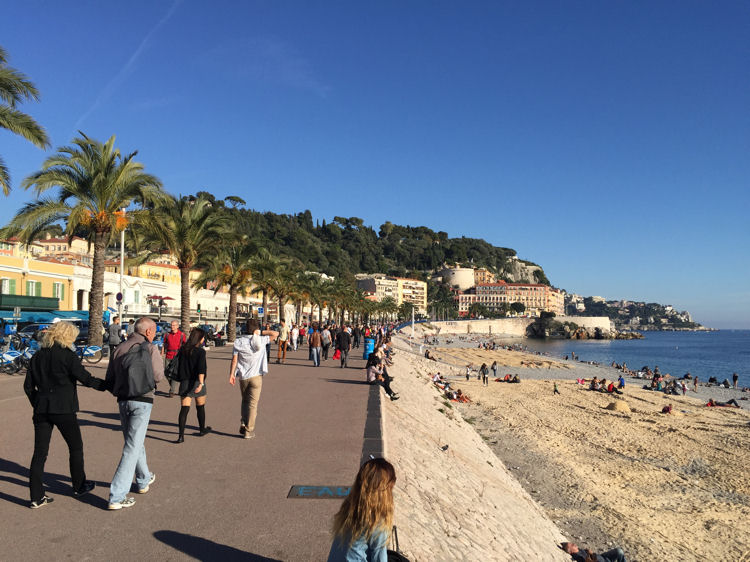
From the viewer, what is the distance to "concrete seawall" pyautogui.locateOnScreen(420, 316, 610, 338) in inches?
5605

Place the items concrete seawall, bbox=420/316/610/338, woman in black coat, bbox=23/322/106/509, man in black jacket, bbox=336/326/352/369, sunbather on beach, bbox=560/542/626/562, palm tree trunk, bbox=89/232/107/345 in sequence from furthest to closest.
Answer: concrete seawall, bbox=420/316/610/338
man in black jacket, bbox=336/326/352/369
palm tree trunk, bbox=89/232/107/345
sunbather on beach, bbox=560/542/626/562
woman in black coat, bbox=23/322/106/509

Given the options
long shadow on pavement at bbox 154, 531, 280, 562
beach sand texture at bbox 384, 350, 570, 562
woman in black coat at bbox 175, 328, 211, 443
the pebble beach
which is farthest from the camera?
the pebble beach

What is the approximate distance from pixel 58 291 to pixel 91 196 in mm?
19928

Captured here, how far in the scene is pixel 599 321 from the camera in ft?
552

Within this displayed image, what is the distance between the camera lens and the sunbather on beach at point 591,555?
7681mm

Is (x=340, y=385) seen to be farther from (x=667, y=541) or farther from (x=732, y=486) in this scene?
(x=732, y=486)

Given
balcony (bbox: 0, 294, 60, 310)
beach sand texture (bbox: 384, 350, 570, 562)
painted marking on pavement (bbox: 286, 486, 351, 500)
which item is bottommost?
beach sand texture (bbox: 384, 350, 570, 562)

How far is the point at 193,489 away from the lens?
554cm

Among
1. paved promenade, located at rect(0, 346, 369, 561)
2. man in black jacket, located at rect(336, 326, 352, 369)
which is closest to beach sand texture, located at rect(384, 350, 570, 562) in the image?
paved promenade, located at rect(0, 346, 369, 561)

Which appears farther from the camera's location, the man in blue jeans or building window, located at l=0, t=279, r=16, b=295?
building window, located at l=0, t=279, r=16, b=295

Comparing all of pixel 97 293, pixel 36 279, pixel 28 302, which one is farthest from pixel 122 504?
pixel 36 279

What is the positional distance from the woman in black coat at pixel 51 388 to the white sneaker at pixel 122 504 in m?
0.65

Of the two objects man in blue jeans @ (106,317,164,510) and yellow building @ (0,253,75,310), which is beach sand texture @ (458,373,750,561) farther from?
yellow building @ (0,253,75,310)

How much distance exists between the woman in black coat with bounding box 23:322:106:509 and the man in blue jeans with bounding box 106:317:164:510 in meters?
0.29
